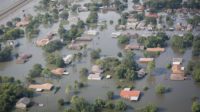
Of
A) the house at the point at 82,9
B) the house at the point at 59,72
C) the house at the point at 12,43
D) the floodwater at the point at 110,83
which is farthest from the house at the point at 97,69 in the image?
the house at the point at 82,9

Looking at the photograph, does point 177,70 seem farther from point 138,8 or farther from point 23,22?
point 23,22

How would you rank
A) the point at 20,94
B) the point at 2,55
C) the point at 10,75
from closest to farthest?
the point at 20,94 → the point at 10,75 → the point at 2,55

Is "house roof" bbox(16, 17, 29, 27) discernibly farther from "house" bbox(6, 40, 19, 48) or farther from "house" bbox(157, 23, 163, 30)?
"house" bbox(157, 23, 163, 30)

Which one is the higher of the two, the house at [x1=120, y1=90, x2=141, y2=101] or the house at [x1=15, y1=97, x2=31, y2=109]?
the house at [x1=15, y1=97, x2=31, y2=109]

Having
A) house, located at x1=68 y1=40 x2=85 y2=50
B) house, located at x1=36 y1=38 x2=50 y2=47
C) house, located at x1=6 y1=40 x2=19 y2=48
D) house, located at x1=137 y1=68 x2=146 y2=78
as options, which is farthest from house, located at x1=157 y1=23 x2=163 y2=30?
house, located at x1=6 y1=40 x2=19 y2=48

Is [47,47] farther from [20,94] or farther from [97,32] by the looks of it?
[20,94]

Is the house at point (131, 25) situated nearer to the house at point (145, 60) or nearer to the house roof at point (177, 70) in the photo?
the house at point (145, 60)

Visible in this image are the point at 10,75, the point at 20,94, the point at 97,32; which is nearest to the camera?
Answer: the point at 20,94

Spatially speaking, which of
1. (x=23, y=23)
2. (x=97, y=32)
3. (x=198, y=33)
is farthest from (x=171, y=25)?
(x=23, y=23)
